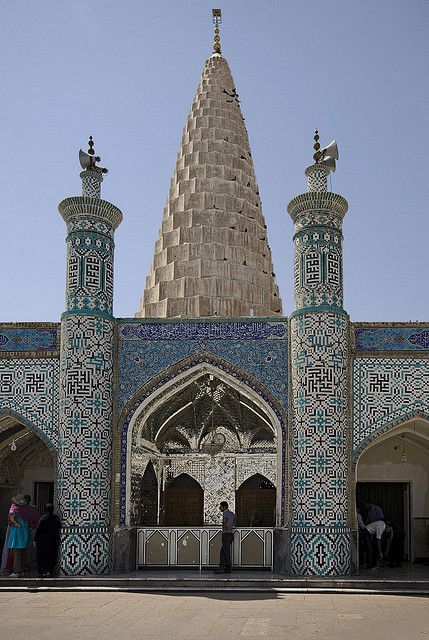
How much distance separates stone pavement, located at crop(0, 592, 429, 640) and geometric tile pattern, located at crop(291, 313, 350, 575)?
1275mm

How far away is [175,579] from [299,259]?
456 cm

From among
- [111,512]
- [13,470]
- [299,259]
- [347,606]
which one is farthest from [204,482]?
[347,606]

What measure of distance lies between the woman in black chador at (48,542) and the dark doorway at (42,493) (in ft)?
12.4

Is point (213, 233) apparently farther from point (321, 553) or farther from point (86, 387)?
point (321, 553)

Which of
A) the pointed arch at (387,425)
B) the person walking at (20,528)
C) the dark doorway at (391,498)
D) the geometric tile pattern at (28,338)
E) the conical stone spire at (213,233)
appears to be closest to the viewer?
the person walking at (20,528)

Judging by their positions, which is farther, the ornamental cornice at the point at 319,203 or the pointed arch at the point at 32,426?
the ornamental cornice at the point at 319,203

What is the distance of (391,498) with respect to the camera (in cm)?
1520

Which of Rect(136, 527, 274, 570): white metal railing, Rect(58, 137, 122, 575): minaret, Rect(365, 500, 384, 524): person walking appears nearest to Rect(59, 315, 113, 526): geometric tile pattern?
Rect(58, 137, 122, 575): minaret

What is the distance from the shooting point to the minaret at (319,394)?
11.7 metres

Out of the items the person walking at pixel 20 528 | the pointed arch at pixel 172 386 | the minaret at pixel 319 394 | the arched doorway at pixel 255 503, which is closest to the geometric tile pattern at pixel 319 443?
the minaret at pixel 319 394

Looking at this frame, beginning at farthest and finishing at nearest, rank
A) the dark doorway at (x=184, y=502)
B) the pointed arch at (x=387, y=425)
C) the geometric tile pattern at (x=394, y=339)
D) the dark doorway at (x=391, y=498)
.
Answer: the dark doorway at (x=184, y=502) → the dark doorway at (x=391, y=498) → the geometric tile pattern at (x=394, y=339) → the pointed arch at (x=387, y=425)

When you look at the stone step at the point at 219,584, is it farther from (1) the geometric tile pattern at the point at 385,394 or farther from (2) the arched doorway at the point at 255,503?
(2) the arched doorway at the point at 255,503

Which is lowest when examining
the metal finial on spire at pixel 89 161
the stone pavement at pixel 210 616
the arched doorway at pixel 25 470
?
the stone pavement at pixel 210 616

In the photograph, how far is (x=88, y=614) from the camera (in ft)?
28.4
